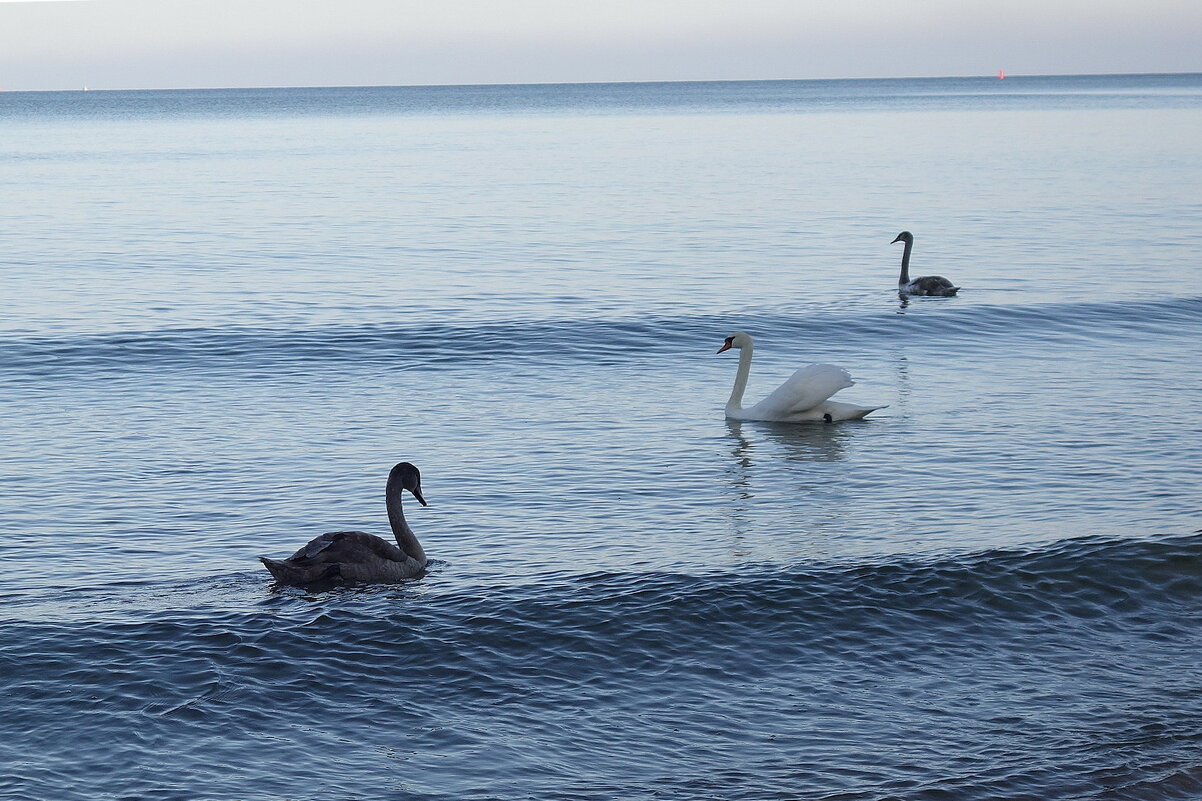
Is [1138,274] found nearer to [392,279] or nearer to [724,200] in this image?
[392,279]

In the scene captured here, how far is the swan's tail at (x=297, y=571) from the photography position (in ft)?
33.8

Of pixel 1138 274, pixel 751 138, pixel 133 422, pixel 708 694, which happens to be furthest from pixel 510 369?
pixel 751 138

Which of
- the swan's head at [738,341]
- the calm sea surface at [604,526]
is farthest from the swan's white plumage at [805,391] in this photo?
the swan's head at [738,341]

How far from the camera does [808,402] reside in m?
16.6

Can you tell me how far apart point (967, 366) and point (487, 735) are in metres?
14.2

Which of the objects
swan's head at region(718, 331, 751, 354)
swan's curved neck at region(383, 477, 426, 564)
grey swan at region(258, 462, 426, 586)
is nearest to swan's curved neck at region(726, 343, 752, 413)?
swan's head at region(718, 331, 751, 354)

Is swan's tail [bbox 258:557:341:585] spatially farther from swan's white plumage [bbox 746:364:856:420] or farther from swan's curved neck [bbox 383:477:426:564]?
swan's white plumage [bbox 746:364:856:420]

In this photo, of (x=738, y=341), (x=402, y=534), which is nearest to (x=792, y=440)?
(x=738, y=341)

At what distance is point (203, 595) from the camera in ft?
33.4

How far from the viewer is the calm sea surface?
7820 millimetres

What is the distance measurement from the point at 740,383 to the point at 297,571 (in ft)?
26.9

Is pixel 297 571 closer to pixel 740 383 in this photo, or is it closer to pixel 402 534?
pixel 402 534

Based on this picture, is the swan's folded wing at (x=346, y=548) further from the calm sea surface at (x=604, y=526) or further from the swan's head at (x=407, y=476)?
the swan's head at (x=407, y=476)

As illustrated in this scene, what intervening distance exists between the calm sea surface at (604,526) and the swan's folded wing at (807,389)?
46 cm
